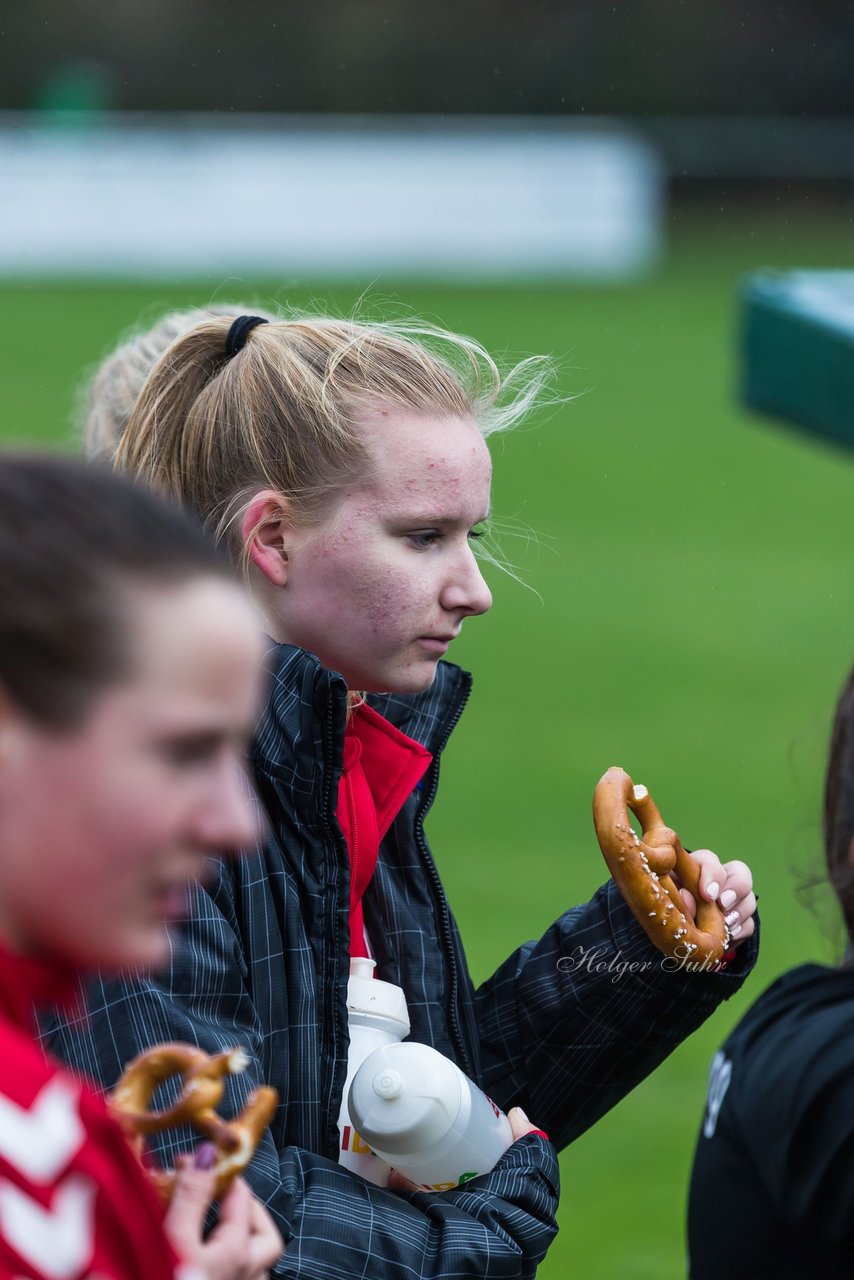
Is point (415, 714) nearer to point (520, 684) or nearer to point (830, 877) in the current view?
point (830, 877)

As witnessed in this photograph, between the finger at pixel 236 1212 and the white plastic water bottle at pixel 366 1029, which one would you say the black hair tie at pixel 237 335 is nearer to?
the white plastic water bottle at pixel 366 1029

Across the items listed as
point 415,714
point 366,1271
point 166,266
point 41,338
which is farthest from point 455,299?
point 166,266

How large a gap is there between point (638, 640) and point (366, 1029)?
301 inches

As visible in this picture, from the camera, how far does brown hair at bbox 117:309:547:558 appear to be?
5.82ft

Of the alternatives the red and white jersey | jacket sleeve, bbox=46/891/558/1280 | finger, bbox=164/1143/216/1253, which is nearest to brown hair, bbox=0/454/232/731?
the red and white jersey

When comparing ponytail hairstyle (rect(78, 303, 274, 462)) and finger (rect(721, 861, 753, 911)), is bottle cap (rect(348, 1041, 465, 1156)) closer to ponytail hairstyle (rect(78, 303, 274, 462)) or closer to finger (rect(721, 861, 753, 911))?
finger (rect(721, 861, 753, 911))

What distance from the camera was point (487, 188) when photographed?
22641mm

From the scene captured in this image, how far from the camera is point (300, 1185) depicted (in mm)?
1528

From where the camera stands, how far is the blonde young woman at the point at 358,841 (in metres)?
1.54

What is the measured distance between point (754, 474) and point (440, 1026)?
11330 millimetres

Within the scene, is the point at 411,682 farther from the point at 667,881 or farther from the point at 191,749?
the point at 191,749

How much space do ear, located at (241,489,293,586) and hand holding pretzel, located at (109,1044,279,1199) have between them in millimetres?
676

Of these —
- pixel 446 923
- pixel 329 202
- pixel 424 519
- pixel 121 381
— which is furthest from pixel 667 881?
pixel 329 202

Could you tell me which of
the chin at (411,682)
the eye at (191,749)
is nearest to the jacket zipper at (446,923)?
the chin at (411,682)
